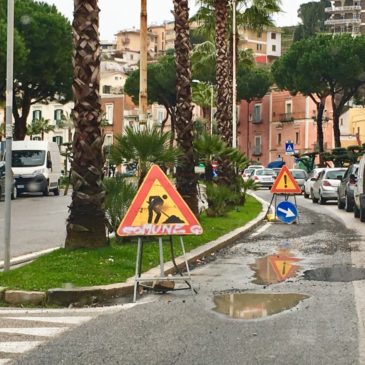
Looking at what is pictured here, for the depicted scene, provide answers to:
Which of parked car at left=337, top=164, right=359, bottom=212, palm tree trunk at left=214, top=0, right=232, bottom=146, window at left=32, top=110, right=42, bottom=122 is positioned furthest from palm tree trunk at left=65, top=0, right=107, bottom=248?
window at left=32, top=110, right=42, bottom=122

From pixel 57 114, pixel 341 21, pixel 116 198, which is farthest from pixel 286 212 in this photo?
pixel 341 21

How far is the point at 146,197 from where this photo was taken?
9.01 metres

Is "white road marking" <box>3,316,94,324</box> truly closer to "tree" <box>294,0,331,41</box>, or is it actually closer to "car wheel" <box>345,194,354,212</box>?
"car wheel" <box>345,194,354,212</box>

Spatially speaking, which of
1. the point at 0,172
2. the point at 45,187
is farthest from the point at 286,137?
the point at 0,172

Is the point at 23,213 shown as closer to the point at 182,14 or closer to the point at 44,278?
the point at 182,14

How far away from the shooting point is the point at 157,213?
9031 mm

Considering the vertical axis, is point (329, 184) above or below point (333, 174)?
below

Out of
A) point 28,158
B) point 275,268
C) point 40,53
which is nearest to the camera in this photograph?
point 275,268

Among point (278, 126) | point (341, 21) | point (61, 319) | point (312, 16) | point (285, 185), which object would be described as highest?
point (312, 16)

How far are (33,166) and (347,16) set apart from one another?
4866 inches

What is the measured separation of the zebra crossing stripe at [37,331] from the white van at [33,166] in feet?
89.2

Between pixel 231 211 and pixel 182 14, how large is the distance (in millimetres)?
7336

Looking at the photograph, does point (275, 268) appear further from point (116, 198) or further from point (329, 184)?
point (329, 184)

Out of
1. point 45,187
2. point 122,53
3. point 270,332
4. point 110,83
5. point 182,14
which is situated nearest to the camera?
point 270,332
